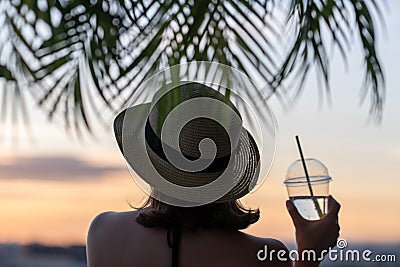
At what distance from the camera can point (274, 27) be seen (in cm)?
106

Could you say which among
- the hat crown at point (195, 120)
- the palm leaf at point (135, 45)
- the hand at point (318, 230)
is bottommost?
the hand at point (318, 230)

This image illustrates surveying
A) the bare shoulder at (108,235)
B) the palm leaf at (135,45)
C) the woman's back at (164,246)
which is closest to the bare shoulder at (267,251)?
the woman's back at (164,246)

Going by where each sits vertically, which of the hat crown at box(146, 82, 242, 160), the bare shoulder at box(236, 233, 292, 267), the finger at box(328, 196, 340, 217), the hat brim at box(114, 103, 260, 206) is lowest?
the bare shoulder at box(236, 233, 292, 267)

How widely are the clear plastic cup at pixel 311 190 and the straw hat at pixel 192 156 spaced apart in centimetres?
9

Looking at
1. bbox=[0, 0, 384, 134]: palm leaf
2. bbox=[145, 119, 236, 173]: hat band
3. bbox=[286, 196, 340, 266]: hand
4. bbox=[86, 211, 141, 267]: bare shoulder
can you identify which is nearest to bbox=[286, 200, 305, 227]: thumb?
bbox=[286, 196, 340, 266]: hand

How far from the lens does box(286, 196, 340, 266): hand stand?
55.5 inches

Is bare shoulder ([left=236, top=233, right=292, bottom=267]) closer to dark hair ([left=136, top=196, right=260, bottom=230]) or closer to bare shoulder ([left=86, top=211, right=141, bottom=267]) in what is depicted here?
dark hair ([left=136, top=196, right=260, bottom=230])

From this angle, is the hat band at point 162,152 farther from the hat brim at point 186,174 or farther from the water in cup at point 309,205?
the water in cup at point 309,205

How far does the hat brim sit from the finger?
15 centimetres

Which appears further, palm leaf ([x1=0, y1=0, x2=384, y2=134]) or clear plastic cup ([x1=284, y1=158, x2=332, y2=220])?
clear plastic cup ([x1=284, y1=158, x2=332, y2=220])

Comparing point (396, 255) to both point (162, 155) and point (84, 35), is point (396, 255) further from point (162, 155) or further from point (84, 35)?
point (84, 35)

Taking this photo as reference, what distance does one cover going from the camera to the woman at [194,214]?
1348 mm

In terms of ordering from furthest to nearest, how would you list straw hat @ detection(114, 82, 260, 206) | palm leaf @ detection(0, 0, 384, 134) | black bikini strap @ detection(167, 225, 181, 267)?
1. black bikini strap @ detection(167, 225, 181, 267)
2. straw hat @ detection(114, 82, 260, 206)
3. palm leaf @ detection(0, 0, 384, 134)

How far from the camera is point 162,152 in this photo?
133cm
